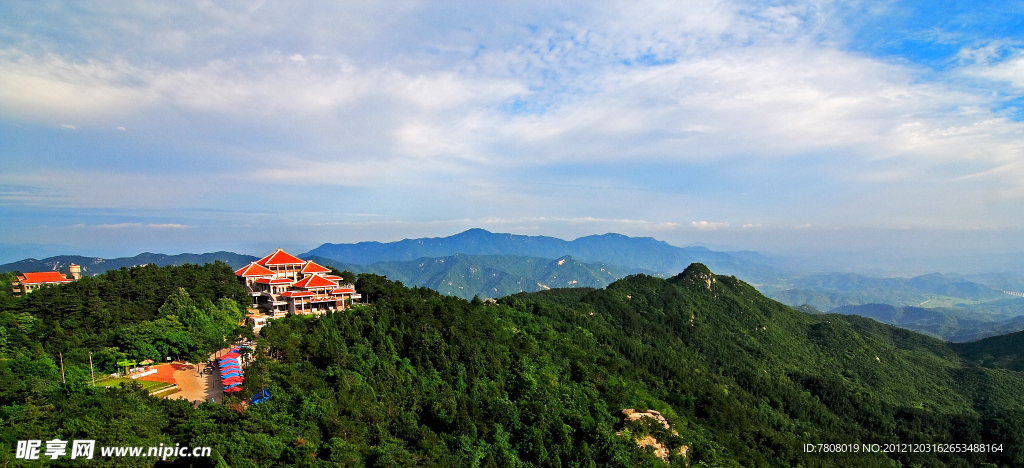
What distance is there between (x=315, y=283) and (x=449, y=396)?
2323 centimetres

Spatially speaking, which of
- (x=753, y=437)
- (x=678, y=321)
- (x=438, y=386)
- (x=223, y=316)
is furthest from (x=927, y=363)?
(x=223, y=316)

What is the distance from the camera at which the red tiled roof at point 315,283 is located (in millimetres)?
46875

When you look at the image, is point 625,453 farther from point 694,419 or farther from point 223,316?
point 223,316

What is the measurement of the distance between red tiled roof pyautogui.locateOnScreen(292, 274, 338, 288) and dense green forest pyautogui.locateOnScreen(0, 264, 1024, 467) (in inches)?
227

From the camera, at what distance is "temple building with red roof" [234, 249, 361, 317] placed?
46.3m

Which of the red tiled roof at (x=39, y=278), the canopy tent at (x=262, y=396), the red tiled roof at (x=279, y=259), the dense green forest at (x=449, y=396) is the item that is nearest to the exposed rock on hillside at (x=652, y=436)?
the dense green forest at (x=449, y=396)

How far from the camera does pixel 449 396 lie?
3294cm

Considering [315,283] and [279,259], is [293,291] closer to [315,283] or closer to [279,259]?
[315,283]

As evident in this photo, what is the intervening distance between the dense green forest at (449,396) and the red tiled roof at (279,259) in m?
6.20

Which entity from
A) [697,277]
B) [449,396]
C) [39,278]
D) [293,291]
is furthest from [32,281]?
[697,277]

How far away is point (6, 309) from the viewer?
3375 centimetres

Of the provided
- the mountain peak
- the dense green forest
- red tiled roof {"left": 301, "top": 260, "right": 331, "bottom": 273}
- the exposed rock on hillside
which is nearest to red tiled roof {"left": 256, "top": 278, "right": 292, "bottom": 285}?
the dense green forest

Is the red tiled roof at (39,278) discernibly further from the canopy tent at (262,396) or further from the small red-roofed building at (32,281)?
the canopy tent at (262,396)

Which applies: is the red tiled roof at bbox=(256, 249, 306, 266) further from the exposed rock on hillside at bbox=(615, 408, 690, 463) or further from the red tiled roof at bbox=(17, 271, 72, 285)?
the exposed rock on hillside at bbox=(615, 408, 690, 463)
